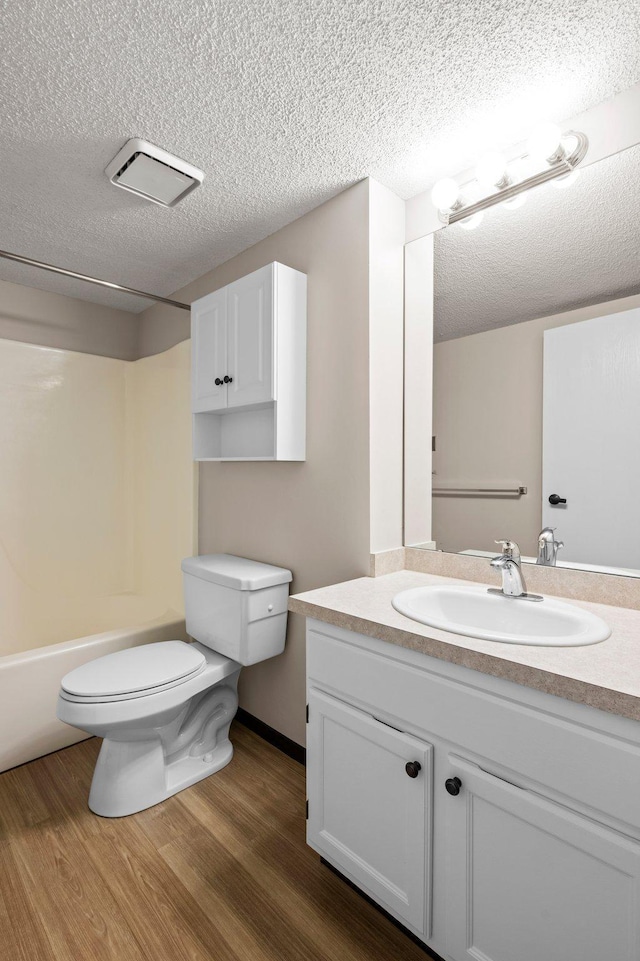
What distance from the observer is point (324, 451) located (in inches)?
72.6

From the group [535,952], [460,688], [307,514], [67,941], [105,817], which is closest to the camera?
[535,952]

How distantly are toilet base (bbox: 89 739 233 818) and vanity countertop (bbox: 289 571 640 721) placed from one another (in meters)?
0.89

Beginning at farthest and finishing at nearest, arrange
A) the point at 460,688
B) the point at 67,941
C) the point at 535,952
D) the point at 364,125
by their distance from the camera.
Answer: the point at 364,125
the point at 67,941
the point at 460,688
the point at 535,952

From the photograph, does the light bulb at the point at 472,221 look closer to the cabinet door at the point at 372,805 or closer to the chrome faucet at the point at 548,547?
the chrome faucet at the point at 548,547

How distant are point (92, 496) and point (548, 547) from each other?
2.47 m

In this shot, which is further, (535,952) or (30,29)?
(30,29)

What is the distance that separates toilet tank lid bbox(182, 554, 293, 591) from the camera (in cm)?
185

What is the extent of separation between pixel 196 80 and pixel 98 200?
0.74 metres

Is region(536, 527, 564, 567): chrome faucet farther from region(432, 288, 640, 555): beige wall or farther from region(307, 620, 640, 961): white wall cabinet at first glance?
region(307, 620, 640, 961): white wall cabinet

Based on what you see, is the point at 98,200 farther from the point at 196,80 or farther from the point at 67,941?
the point at 67,941

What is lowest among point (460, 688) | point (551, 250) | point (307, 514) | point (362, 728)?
point (362, 728)

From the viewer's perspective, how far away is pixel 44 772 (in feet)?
6.27

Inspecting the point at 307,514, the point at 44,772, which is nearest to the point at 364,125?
the point at 307,514

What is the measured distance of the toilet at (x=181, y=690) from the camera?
160cm
